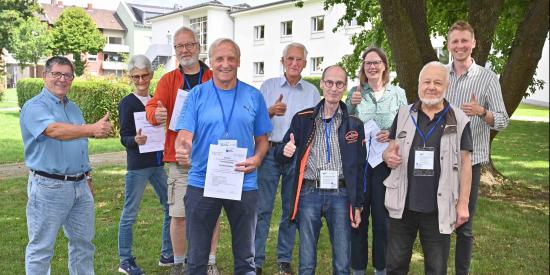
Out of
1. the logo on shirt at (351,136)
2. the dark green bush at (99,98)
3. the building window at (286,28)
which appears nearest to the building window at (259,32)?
the building window at (286,28)

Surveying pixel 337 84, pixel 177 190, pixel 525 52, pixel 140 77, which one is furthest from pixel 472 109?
pixel 525 52

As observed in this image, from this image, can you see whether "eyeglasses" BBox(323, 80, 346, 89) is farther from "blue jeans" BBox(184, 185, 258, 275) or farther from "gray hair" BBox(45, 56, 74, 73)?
"gray hair" BBox(45, 56, 74, 73)

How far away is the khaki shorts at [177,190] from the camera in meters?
4.40

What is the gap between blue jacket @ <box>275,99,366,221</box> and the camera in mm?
3859

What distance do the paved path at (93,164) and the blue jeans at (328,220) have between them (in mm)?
8157

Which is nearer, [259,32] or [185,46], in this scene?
[185,46]

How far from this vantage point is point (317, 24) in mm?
39031

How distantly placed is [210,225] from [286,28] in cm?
3909

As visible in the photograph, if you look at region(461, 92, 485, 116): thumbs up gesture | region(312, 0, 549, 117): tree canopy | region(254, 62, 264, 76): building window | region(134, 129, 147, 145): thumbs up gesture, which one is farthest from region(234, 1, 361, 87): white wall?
region(461, 92, 485, 116): thumbs up gesture

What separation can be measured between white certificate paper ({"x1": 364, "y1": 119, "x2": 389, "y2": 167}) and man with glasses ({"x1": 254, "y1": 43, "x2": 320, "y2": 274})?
78cm

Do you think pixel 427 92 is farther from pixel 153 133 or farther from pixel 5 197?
pixel 5 197

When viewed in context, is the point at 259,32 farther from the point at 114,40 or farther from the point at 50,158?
the point at 50,158

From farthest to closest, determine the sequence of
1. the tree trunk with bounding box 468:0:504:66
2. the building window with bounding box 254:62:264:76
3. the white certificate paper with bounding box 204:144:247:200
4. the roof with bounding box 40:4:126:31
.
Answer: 1. the roof with bounding box 40:4:126:31
2. the building window with bounding box 254:62:264:76
3. the tree trunk with bounding box 468:0:504:66
4. the white certificate paper with bounding box 204:144:247:200

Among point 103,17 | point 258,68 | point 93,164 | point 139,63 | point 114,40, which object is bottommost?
point 93,164
